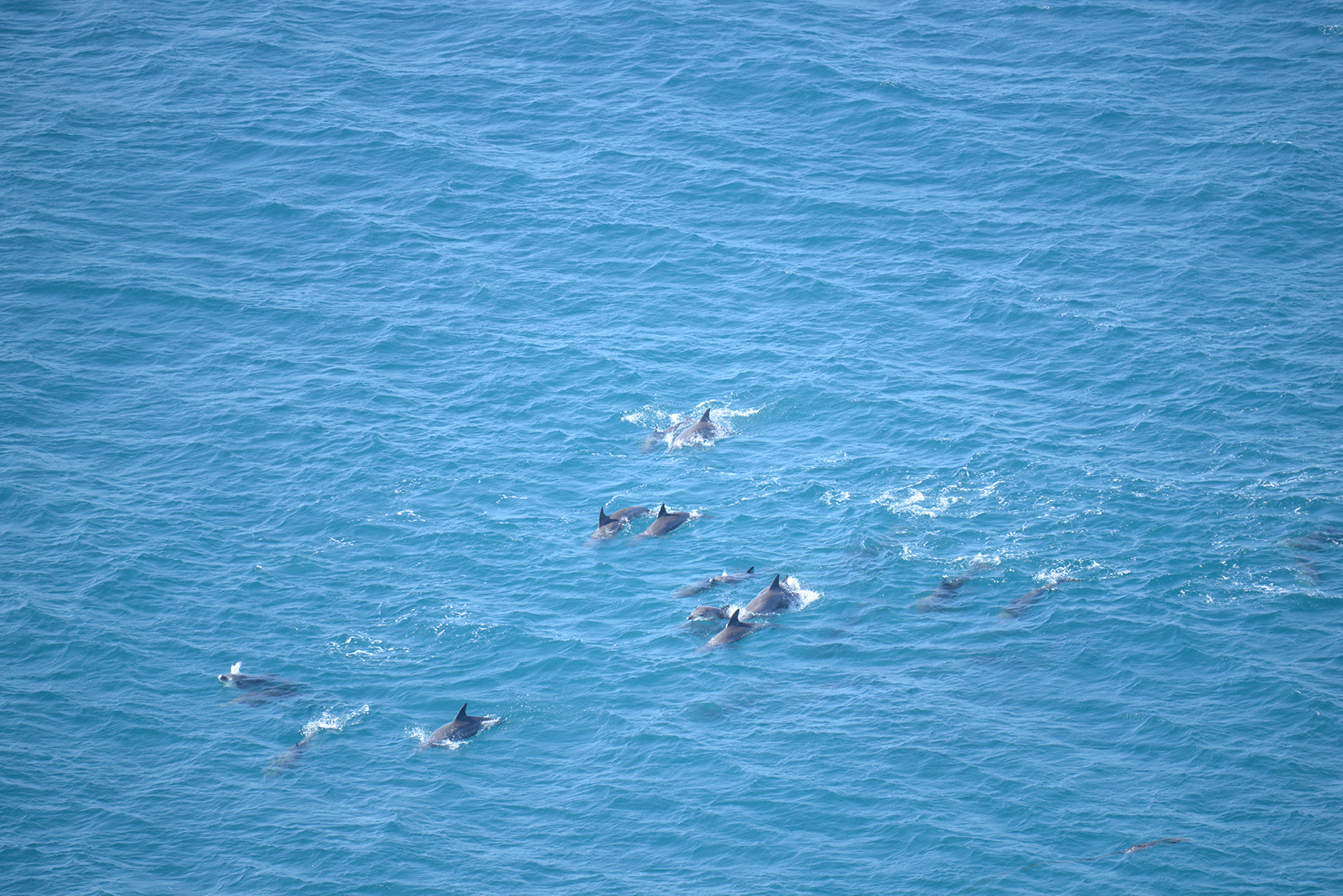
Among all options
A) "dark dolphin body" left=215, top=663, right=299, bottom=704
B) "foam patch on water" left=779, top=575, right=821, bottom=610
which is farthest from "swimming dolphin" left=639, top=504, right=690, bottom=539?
"dark dolphin body" left=215, top=663, right=299, bottom=704

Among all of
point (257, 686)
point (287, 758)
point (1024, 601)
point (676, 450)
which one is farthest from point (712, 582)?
point (257, 686)

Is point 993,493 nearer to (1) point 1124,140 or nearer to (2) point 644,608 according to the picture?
(2) point 644,608

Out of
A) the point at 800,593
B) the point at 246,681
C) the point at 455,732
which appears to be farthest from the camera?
the point at 800,593

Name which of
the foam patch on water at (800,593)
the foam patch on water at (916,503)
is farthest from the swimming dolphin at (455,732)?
the foam patch on water at (916,503)

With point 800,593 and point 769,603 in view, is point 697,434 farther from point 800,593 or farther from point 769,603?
point 769,603

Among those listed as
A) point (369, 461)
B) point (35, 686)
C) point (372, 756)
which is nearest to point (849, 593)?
point (372, 756)

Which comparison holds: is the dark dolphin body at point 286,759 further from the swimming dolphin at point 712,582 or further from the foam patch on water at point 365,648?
the swimming dolphin at point 712,582
